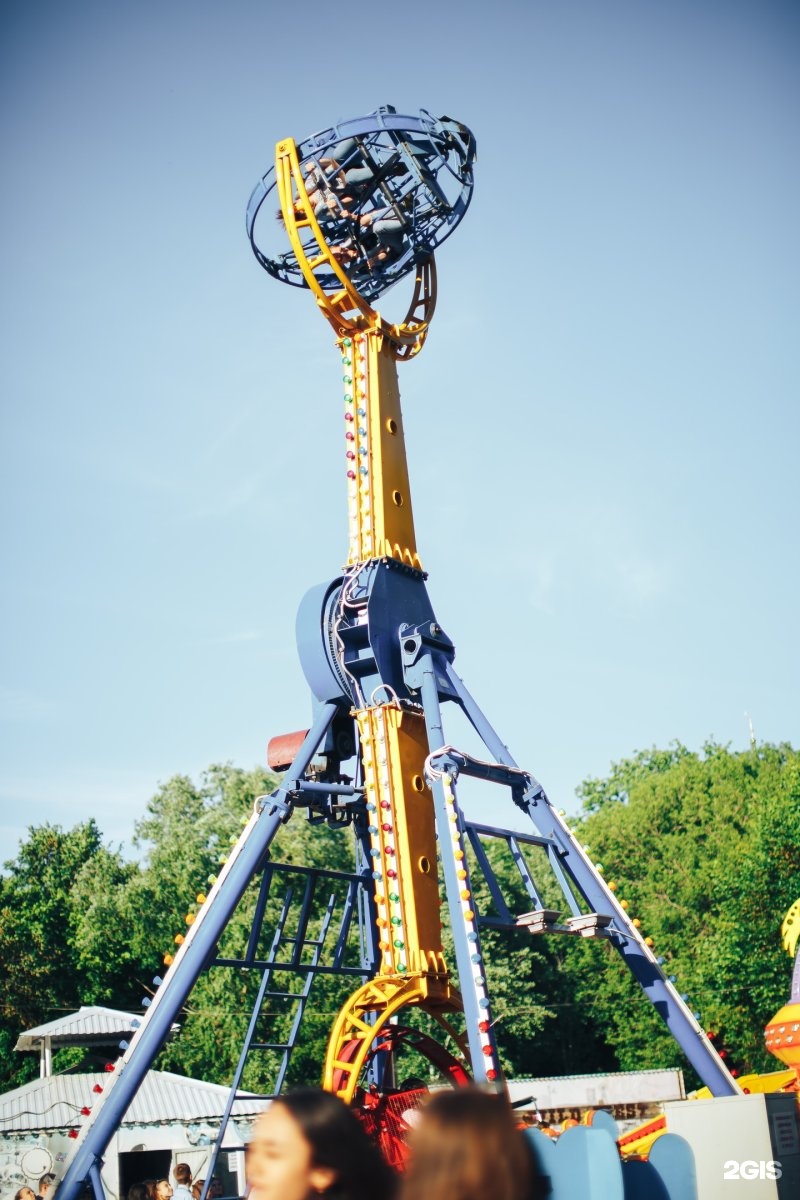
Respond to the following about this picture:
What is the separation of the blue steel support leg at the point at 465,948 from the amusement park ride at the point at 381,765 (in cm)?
2

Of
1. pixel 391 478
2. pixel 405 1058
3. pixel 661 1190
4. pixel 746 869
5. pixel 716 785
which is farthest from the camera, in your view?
pixel 716 785

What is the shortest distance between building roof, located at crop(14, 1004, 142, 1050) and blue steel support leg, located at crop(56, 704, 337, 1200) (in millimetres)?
10890

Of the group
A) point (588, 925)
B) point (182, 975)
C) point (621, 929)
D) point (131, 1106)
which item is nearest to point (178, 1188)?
point (182, 975)

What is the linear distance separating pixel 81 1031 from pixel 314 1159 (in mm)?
23422

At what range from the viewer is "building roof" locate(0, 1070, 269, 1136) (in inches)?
786

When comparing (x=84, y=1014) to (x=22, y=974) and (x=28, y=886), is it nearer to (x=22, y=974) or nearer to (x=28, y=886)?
(x=22, y=974)

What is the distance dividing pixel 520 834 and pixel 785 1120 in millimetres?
5968

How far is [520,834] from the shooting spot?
47.5 feet

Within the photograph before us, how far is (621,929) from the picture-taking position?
561 inches

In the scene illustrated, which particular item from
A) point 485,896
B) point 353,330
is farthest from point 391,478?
point 485,896

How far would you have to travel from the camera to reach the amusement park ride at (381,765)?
43.7 ft

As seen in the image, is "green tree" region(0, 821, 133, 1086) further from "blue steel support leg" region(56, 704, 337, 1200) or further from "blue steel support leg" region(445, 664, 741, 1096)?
"blue steel support leg" region(445, 664, 741, 1096)

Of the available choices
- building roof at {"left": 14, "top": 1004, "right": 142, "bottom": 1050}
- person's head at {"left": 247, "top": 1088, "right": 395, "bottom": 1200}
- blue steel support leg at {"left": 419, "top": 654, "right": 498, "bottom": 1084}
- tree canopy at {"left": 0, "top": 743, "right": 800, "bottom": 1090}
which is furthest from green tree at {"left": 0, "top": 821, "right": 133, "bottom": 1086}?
person's head at {"left": 247, "top": 1088, "right": 395, "bottom": 1200}

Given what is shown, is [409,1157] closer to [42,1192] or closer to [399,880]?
[399,880]
